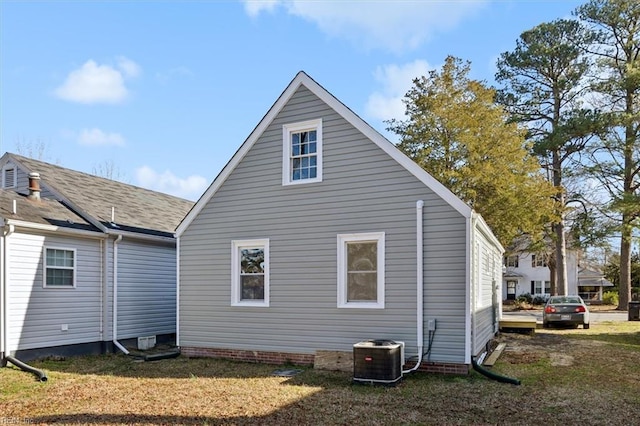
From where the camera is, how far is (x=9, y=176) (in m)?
14.3

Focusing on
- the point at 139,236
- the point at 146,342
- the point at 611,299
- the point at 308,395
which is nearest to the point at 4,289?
the point at 139,236

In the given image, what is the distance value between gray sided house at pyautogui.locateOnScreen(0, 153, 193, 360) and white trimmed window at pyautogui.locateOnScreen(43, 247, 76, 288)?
0.08 ft

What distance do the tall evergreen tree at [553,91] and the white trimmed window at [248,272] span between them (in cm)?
2072

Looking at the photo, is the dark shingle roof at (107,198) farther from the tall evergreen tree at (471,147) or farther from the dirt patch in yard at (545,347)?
the dirt patch in yard at (545,347)

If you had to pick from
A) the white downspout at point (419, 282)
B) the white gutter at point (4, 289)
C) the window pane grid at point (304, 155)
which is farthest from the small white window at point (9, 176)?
the white downspout at point (419, 282)

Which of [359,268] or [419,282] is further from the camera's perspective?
[359,268]

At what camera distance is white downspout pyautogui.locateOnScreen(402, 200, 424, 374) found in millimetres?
Answer: 9492

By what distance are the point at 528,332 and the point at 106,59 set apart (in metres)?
16.3

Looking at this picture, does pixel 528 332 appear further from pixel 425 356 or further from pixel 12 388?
pixel 12 388

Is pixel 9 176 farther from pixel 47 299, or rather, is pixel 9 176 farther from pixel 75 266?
pixel 47 299

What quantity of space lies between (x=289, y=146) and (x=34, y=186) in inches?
290

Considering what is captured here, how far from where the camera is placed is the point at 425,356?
9508 mm

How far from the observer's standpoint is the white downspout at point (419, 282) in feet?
31.1

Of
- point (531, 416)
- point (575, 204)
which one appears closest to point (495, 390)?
point (531, 416)
